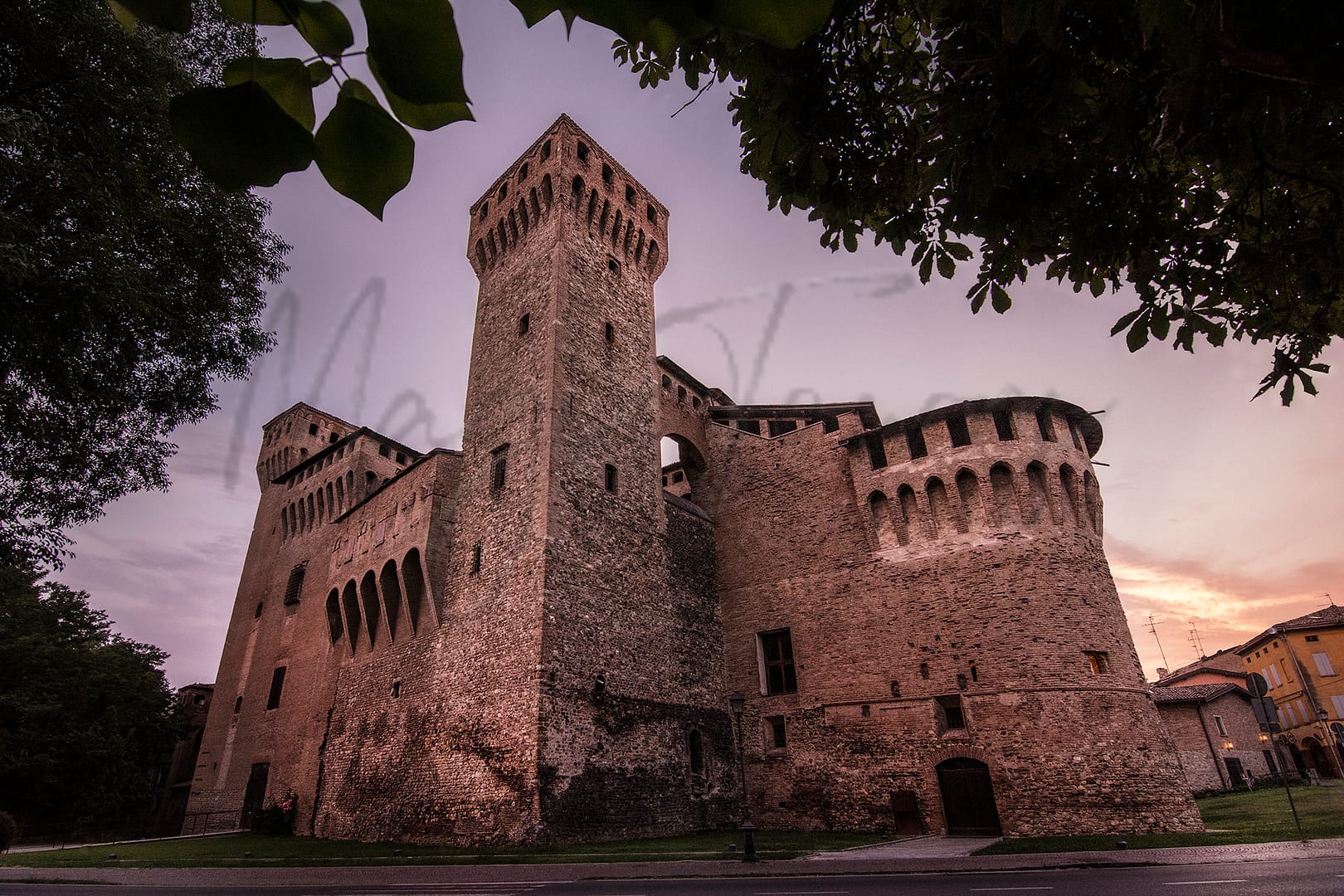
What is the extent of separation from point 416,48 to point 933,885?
11.1 m

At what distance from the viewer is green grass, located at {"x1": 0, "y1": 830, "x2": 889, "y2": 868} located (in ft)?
41.5

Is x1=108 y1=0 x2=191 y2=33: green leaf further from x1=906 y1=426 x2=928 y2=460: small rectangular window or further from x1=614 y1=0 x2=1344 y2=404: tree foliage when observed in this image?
x1=906 y1=426 x2=928 y2=460: small rectangular window

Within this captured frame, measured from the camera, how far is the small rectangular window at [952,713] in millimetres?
17281

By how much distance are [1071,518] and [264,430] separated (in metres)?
38.7

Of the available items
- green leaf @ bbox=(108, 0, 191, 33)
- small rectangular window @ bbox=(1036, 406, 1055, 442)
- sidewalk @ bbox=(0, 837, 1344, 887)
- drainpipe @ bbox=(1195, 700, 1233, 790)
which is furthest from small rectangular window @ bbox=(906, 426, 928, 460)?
drainpipe @ bbox=(1195, 700, 1233, 790)

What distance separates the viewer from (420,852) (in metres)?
14.4

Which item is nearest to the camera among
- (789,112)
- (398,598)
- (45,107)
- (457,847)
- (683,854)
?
(789,112)

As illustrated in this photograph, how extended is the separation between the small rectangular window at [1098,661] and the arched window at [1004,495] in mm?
3591

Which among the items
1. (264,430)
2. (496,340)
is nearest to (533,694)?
(496,340)

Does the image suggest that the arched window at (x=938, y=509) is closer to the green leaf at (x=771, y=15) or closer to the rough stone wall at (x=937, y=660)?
the rough stone wall at (x=937, y=660)

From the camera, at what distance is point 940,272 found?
382 centimetres

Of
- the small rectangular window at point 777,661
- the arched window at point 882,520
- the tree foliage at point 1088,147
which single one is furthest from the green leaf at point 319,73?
the small rectangular window at point 777,661

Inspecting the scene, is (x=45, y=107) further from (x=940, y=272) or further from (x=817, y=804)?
(x=817, y=804)

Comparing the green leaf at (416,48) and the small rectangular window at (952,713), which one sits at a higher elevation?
the small rectangular window at (952,713)
